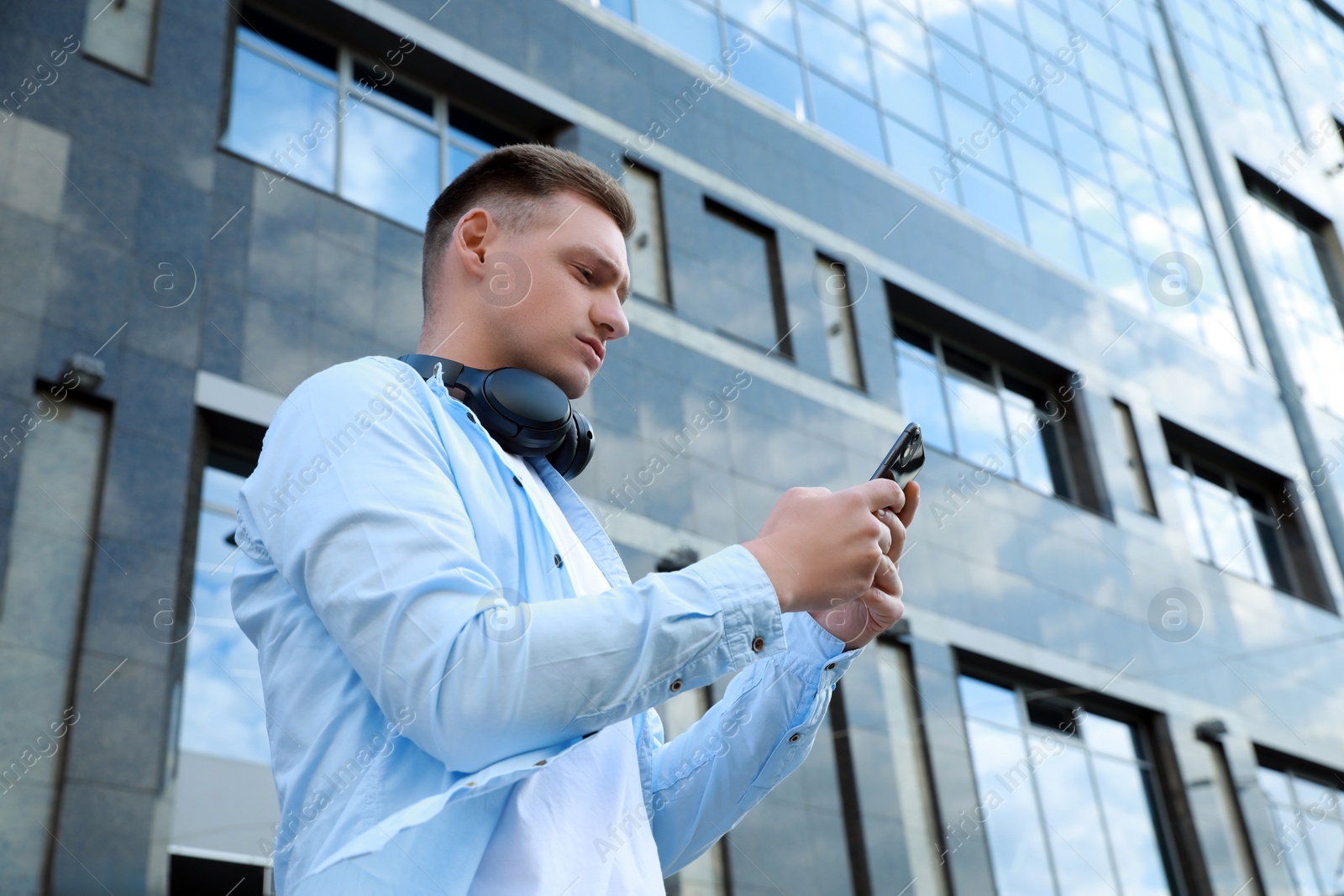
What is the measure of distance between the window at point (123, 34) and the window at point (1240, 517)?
15.6 m

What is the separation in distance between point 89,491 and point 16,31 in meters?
3.66

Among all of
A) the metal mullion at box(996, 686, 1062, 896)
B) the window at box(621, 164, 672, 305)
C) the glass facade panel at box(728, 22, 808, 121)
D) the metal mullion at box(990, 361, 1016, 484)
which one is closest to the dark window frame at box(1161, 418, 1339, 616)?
the metal mullion at box(990, 361, 1016, 484)

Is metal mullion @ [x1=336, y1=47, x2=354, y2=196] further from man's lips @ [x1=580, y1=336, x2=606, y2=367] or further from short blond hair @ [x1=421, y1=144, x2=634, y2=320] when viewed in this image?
man's lips @ [x1=580, y1=336, x2=606, y2=367]

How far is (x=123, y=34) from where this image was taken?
35.0ft

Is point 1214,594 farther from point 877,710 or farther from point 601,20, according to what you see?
point 601,20

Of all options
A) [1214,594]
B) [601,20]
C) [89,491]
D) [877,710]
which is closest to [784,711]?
[89,491]

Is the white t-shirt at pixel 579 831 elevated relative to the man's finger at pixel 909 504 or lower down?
lower down

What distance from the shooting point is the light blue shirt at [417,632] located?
158cm

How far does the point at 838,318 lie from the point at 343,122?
6.68 m

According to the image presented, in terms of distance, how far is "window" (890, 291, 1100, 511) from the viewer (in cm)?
1730

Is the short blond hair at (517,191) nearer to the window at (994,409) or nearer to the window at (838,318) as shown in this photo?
the window at (838,318)

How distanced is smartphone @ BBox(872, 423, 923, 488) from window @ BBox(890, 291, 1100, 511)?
14345mm

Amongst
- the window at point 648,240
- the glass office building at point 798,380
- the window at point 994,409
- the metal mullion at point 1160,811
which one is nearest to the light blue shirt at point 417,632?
the glass office building at point 798,380

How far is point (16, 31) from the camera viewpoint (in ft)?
32.4
